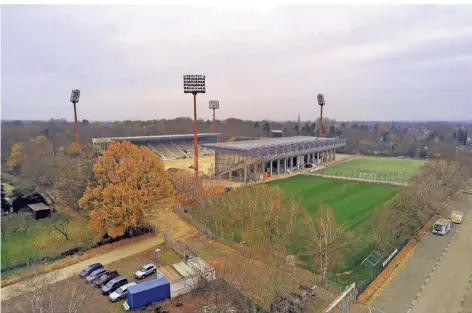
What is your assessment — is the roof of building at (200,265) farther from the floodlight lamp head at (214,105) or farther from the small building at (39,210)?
the floodlight lamp head at (214,105)

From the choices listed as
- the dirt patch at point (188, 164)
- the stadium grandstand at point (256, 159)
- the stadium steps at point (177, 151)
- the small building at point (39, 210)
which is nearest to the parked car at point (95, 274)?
the small building at point (39, 210)

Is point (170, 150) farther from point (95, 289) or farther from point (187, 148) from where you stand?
point (95, 289)

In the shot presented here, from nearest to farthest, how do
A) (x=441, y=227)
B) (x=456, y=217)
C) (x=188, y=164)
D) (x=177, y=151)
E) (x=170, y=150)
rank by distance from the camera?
1. (x=441, y=227)
2. (x=456, y=217)
3. (x=188, y=164)
4. (x=170, y=150)
5. (x=177, y=151)

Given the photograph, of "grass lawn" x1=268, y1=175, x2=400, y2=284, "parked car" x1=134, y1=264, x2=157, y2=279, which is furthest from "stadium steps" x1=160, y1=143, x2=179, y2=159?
"parked car" x1=134, y1=264, x2=157, y2=279

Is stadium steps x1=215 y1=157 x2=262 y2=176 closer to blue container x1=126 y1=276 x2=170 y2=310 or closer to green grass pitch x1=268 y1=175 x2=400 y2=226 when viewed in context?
green grass pitch x1=268 y1=175 x2=400 y2=226

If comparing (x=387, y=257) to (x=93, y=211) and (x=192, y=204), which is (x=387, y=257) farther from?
(x=93, y=211)

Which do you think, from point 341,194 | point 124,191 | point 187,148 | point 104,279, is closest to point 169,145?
point 187,148
